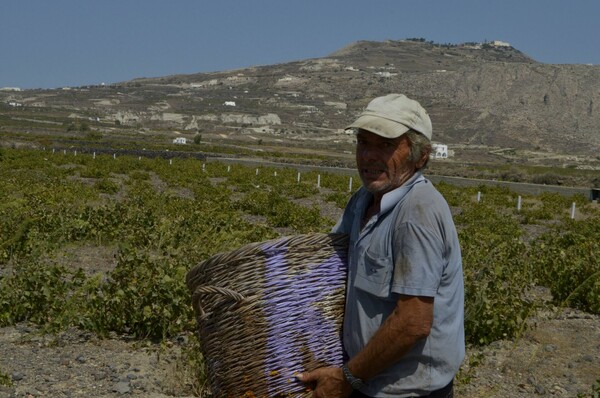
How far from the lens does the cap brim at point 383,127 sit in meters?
3.12

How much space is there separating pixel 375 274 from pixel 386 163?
43 centimetres

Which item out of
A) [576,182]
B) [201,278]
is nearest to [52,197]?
[201,278]

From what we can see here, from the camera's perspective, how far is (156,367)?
6617 mm

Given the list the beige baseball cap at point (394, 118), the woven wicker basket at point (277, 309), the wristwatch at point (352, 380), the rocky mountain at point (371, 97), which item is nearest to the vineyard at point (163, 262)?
the woven wicker basket at point (277, 309)

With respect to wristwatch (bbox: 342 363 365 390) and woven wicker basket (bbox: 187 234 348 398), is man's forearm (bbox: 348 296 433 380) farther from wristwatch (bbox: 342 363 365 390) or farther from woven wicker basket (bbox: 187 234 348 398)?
woven wicker basket (bbox: 187 234 348 398)

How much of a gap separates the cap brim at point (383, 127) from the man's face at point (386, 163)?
6 centimetres

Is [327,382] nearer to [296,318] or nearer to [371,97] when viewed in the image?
[296,318]

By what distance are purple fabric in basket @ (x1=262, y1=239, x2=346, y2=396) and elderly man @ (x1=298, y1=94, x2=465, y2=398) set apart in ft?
0.28

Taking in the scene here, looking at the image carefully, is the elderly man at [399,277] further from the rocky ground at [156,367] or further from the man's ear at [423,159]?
the rocky ground at [156,367]

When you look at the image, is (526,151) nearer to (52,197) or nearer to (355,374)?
(52,197)

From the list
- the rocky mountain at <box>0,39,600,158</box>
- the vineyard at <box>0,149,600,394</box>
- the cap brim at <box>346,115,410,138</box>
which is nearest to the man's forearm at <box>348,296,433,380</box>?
the cap brim at <box>346,115,410,138</box>

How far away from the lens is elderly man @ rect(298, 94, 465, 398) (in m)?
2.98

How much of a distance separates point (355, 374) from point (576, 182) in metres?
49.7

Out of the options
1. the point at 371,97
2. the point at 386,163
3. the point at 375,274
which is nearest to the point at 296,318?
the point at 375,274
